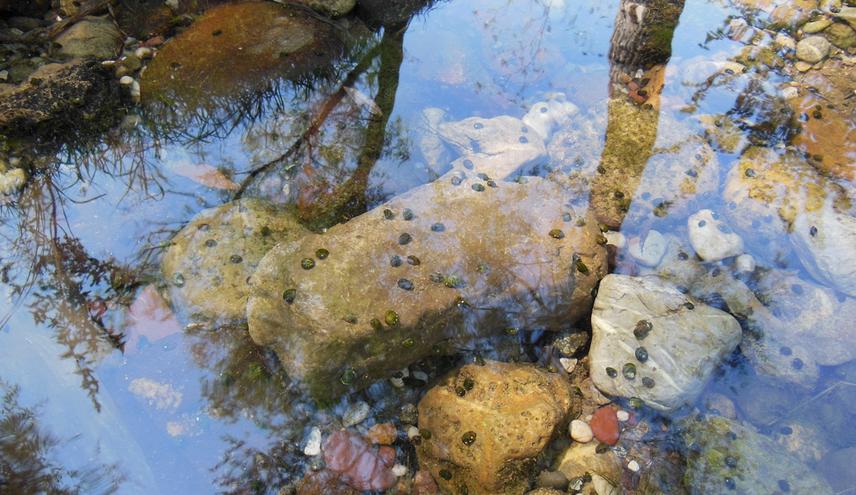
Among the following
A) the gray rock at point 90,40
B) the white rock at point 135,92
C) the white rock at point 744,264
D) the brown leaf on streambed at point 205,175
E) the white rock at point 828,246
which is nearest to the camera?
the white rock at point 828,246

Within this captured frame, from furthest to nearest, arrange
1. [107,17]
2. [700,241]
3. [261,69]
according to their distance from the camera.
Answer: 1. [107,17]
2. [261,69]
3. [700,241]

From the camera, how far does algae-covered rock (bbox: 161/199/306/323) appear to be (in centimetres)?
471

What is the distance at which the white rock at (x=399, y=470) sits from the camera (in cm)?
438

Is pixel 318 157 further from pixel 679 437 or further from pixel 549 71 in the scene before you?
pixel 679 437

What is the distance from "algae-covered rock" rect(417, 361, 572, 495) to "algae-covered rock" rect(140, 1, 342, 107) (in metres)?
4.74

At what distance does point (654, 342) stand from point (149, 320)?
4.72 m

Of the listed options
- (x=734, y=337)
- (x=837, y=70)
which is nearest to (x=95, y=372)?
(x=734, y=337)

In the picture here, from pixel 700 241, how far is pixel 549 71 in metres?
3.54

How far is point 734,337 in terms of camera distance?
15.3ft

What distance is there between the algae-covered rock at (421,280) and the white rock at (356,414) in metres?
0.23

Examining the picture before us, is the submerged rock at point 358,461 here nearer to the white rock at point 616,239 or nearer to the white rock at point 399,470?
the white rock at point 399,470

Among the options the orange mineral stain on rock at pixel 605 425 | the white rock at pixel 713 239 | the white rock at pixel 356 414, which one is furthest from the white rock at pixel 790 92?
the white rock at pixel 356 414

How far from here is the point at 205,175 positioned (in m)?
5.95

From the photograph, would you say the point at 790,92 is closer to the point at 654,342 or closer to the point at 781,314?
the point at 781,314
